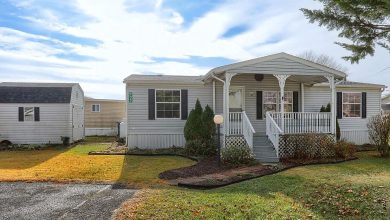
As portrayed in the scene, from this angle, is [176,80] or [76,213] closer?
[76,213]

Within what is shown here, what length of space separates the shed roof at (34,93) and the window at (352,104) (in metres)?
15.3

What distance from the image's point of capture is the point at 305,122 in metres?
13.0

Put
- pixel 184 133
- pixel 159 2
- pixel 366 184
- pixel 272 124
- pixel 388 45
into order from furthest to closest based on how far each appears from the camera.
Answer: pixel 184 133
pixel 272 124
pixel 159 2
pixel 366 184
pixel 388 45

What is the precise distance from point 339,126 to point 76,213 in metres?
14.5

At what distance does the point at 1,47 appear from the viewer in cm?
1355

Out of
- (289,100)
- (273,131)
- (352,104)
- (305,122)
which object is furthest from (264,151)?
(352,104)

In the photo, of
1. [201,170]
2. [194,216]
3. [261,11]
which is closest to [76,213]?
[194,216]

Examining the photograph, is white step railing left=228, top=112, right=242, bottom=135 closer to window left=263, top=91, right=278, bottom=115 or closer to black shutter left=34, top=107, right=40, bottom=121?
window left=263, top=91, right=278, bottom=115

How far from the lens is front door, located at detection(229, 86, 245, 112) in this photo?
15.3m

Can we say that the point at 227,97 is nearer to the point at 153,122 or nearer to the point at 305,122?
the point at 305,122

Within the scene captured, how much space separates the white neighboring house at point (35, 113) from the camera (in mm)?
18359

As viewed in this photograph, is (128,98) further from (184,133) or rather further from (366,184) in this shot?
(366,184)

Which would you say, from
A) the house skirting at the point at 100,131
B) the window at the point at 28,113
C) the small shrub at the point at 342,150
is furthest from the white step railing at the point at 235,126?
the house skirting at the point at 100,131

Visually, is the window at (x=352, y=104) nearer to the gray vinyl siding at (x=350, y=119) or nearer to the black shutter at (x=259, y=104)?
the gray vinyl siding at (x=350, y=119)
